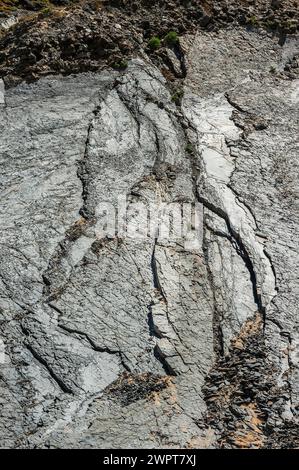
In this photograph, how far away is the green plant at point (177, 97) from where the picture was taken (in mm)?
21406

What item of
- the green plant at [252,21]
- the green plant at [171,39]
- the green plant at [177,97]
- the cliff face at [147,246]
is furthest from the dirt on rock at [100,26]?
the green plant at [177,97]

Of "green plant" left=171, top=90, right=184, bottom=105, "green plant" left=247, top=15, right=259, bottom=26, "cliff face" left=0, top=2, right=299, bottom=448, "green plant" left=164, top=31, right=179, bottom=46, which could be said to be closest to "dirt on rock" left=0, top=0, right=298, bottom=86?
"green plant" left=247, top=15, right=259, bottom=26

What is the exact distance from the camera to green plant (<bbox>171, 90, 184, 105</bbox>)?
2141 centimetres

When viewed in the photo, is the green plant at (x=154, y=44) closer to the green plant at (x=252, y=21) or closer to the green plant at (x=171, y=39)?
the green plant at (x=171, y=39)

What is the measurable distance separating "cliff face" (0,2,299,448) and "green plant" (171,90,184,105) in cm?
3

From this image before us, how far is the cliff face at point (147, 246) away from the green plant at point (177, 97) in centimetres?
3

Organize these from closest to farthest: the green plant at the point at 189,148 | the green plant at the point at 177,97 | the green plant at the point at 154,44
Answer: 1. the green plant at the point at 189,148
2. the green plant at the point at 177,97
3. the green plant at the point at 154,44

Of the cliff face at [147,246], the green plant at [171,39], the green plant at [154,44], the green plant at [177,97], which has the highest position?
the green plant at [171,39]

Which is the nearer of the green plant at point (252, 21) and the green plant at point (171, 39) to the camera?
Answer: the green plant at point (171, 39)

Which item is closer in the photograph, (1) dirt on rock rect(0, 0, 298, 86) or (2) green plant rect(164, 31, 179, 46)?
(1) dirt on rock rect(0, 0, 298, 86)

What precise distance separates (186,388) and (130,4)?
1501 centimetres

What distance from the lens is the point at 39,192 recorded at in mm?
17969

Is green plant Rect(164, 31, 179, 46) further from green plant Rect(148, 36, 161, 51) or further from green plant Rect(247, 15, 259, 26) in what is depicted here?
green plant Rect(247, 15, 259, 26)
